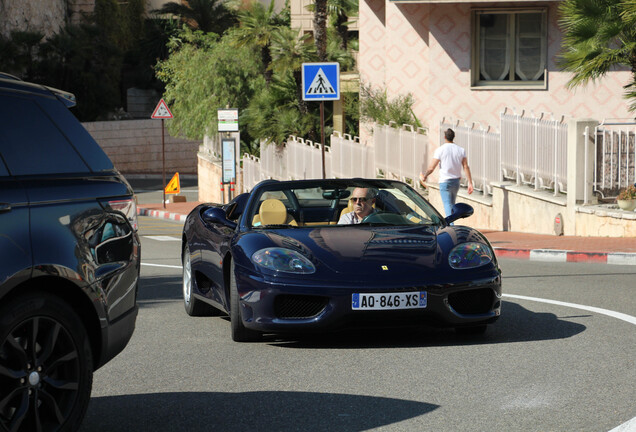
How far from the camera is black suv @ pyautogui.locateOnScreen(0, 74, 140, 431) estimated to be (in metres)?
4.93

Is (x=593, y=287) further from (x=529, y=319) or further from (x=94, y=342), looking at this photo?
(x=94, y=342)

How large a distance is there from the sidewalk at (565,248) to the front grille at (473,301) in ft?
22.7

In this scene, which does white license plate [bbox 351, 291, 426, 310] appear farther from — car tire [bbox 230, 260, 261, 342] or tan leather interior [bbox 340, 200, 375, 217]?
tan leather interior [bbox 340, 200, 375, 217]

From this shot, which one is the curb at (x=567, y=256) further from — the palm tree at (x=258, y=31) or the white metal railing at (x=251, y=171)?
the palm tree at (x=258, y=31)

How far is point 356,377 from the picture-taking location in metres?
7.07

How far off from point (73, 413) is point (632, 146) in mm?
14359

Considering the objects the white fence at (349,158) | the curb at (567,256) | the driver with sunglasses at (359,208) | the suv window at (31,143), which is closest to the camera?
the suv window at (31,143)

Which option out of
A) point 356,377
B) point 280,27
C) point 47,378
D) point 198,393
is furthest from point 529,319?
point 280,27

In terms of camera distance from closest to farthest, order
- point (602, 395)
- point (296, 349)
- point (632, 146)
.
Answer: point (602, 395), point (296, 349), point (632, 146)

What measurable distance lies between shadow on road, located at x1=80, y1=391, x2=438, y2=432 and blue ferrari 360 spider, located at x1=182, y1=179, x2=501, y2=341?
1489 mm

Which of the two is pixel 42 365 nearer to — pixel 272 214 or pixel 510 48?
pixel 272 214

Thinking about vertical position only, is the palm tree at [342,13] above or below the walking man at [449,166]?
above

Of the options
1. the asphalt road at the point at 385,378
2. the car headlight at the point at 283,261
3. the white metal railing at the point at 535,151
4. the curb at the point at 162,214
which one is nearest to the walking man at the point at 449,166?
the white metal railing at the point at 535,151

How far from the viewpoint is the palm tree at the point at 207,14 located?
248 feet
